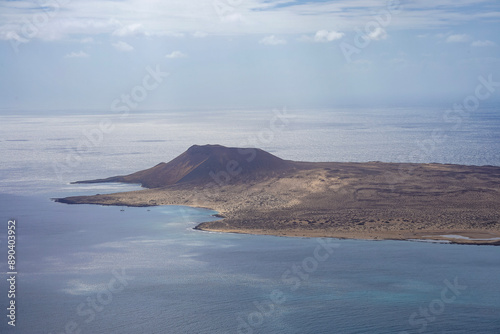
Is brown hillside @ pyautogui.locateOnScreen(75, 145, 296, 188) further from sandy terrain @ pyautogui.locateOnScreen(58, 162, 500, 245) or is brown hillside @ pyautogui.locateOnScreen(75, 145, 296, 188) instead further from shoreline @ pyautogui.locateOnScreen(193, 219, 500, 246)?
shoreline @ pyautogui.locateOnScreen(193, 219, 500, 246)

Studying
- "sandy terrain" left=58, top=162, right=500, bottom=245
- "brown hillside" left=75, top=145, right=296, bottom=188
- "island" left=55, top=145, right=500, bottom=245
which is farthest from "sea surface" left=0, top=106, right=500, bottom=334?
"brown hillside" left=75, top=145, right=296, bottom=188

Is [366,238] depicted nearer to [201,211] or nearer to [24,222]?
[201,211]

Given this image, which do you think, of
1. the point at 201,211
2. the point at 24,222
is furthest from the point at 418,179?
the point at 24,222

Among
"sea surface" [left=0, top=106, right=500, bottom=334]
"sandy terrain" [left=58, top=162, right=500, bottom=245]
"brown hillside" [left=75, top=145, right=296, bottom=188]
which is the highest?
"brown hillside" [left=75, top=145, right=296, bottom=188]

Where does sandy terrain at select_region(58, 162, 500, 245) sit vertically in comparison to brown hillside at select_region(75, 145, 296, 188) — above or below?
below

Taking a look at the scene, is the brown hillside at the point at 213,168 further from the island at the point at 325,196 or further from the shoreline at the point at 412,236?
the shoreline at the point at 412,236

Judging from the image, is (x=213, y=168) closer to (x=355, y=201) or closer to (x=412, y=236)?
(x=355, y=201)

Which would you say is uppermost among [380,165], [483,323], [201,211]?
[380,165]

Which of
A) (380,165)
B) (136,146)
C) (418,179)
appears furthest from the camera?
(136,146)
